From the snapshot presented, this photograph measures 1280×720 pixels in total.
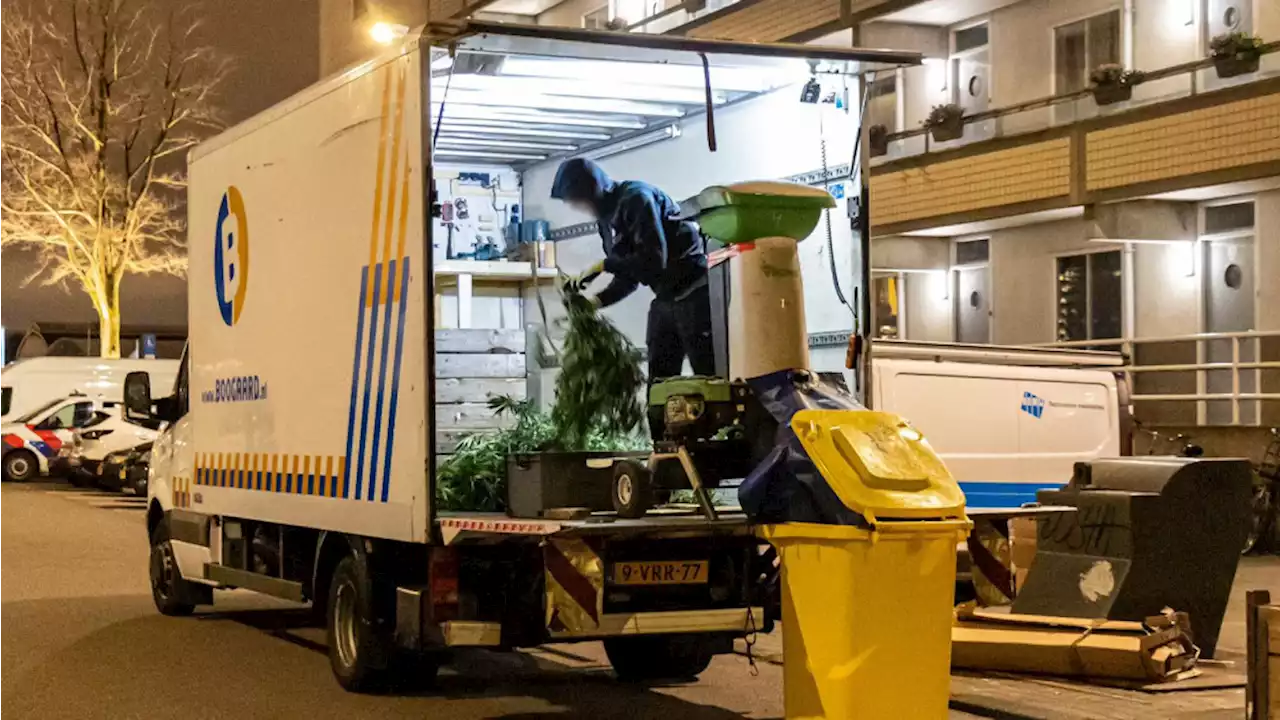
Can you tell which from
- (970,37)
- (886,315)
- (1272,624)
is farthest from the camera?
(886,315)

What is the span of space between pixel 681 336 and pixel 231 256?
3.20 m

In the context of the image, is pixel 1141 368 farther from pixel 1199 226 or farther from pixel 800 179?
pixel 800 179

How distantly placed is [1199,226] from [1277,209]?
1.38 meters

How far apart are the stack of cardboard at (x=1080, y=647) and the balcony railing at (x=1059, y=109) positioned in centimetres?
1099

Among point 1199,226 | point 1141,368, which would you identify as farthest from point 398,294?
point 1199,226

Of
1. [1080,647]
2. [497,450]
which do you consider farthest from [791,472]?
[1080,647]

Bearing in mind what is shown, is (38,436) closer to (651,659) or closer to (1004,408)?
(1004,408)

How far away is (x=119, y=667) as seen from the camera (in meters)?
11.4

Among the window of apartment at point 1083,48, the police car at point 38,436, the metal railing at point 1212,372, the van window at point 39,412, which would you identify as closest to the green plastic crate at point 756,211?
the metal railing at point 1212,372

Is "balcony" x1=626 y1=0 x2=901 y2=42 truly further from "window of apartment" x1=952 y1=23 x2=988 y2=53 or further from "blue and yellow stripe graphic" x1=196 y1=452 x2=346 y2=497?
"blue and yellow stripe graphic" x1=196 y1=452 x2=346 y2=497

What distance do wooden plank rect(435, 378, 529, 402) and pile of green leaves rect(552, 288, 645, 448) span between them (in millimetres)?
772

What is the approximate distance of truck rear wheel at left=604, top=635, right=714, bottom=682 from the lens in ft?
35.9

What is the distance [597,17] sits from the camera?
31.7m

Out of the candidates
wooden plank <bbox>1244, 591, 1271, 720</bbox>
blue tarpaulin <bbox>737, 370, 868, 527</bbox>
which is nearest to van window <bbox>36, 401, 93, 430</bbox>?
blue tarpaulin <bbox>737, 370, 868, 527</bbox>
